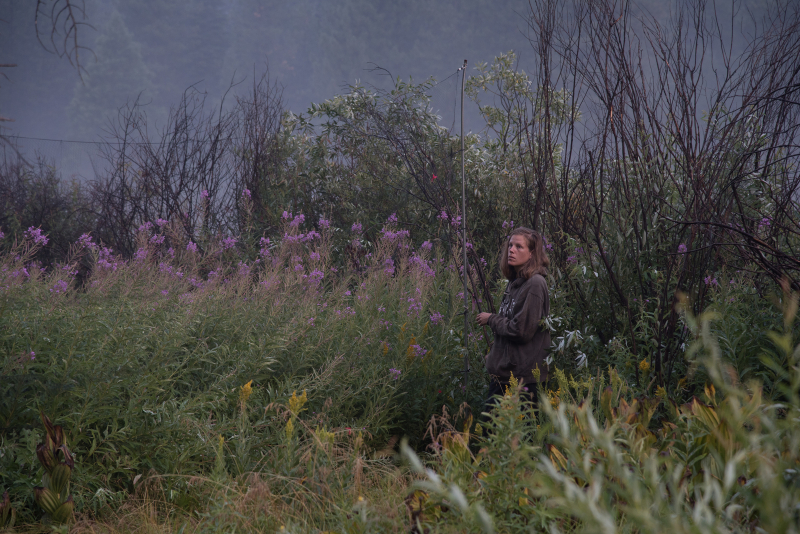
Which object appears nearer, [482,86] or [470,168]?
[470,168]

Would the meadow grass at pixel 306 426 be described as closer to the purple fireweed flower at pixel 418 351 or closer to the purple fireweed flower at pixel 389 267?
the purple fireweed flower at pixel 418 351

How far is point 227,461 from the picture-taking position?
232cm

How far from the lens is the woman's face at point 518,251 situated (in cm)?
280

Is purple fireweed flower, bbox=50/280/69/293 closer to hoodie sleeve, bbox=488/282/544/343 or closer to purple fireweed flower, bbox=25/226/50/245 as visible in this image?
purple fireweed flower, bbox=25/226/50/245

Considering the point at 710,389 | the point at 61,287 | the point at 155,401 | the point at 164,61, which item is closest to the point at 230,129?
the point at 61,287

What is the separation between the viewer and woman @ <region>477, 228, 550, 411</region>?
2.69 m

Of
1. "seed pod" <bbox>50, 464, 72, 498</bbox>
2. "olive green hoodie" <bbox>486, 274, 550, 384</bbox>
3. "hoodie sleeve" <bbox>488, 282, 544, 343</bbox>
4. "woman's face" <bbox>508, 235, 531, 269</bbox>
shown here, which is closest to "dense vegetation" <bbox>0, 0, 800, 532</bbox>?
"seed pod" <bbox>50, 464, 72, 498</bbox>

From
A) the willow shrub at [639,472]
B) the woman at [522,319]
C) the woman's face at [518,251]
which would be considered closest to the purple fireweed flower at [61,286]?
the willow shrub at [639,472]

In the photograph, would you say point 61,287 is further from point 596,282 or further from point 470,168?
point 470,168

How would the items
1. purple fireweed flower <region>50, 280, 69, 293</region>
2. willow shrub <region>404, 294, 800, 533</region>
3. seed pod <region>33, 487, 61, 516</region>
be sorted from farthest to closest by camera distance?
purple fireweed flower <region>50, 280, 69, 293</region> < seed pod <region>33, 487, 61, 516</region> < willow shrub <region>404, 294, 800, 533</region>

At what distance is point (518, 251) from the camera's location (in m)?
2.80

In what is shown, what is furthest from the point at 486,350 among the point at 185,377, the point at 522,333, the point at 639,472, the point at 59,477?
the point at 59,477

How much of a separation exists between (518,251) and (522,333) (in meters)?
0.43

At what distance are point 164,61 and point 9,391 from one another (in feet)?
130
